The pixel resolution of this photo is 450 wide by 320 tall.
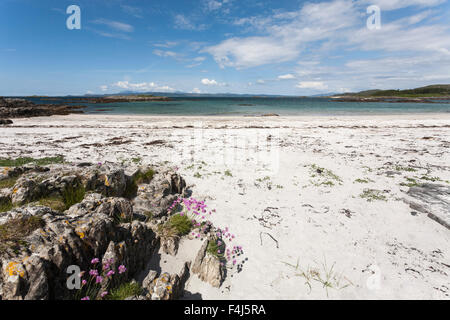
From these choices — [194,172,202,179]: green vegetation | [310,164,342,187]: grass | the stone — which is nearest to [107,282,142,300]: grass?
the stone

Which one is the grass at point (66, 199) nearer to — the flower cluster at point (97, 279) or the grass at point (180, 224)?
the flower cluster at point (97, 279)

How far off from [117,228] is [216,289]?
2236 millimetres

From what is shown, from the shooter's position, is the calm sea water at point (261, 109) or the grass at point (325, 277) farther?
the calm sea water at point (261, 109)

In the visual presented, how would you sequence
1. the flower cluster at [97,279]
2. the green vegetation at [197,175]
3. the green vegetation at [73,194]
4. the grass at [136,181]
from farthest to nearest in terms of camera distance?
the green vegetation at [197,175]
the grass at [136,181]
the green vegetation at [73,194]
the flower cluster at [97,279]

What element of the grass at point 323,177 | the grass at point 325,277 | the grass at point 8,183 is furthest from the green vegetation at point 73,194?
the grass at point 323,177

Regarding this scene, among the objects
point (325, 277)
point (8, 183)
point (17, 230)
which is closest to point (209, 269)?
point (325, 277)

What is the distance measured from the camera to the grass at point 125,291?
3.03 m

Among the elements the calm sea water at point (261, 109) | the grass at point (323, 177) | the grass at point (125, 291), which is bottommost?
the grass at point (125, 291)

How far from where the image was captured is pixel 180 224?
5.00m

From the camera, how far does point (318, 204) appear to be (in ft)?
21.3

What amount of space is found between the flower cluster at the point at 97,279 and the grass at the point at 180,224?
159 centimetres

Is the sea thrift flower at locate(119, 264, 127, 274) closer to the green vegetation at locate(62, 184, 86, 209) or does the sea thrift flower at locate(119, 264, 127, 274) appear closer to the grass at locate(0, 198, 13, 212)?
the green vegetation at locate(62, 184, 86, 209)

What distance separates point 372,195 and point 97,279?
26.9ft

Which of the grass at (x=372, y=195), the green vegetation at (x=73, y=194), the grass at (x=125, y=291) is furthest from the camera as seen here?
the grass at (x=372, y=195)
